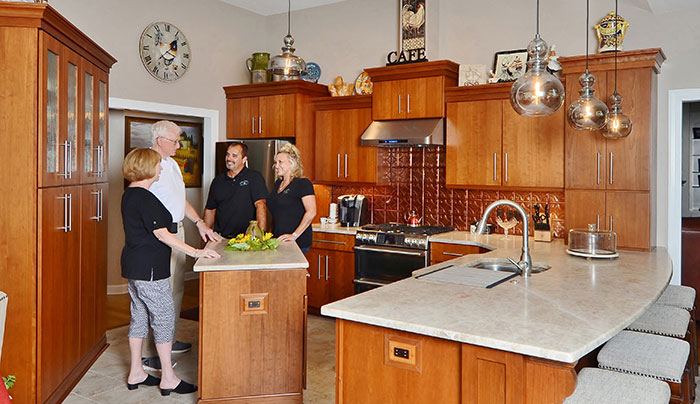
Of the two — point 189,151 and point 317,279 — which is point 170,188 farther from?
point 189,151

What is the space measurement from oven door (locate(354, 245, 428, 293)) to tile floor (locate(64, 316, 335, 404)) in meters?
0.55

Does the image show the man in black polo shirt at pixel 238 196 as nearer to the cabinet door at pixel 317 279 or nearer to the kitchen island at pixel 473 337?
the cabinet door at pixel 317 279

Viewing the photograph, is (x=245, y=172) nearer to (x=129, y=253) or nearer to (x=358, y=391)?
(x=129, y=253)

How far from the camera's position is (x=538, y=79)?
2518 mm

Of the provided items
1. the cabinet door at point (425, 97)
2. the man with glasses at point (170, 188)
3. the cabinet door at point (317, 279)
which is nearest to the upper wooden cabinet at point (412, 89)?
the cabinet door at point (425, 97)

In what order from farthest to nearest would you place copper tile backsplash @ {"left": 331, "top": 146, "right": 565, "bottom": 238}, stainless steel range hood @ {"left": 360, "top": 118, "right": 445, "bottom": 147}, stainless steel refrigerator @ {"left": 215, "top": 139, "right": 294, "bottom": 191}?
stainless steel refrigerator @ {"left": 215, "top": 139, "right": 294, "bottom": 191}, copper tile backsplash @ {"left": 331, "top": 146, "right": 565, "bottom": 238}, stainless steel range hood @ {"left": 360, "top": 118, "right": 445, "bottom": 147}

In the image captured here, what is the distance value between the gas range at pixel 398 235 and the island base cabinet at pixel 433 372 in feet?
8.71

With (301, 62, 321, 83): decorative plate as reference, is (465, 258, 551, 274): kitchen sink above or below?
below

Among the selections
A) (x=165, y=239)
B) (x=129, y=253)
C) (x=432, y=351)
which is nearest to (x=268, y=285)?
(x=165, y=239)

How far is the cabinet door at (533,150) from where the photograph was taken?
14.6ft

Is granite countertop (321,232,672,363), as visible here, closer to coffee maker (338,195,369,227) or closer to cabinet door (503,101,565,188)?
cabinet door (503,101,565,188)

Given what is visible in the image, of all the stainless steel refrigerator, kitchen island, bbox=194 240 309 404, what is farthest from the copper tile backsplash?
kitchen island, bbox=194 240 309 404

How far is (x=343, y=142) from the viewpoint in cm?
556

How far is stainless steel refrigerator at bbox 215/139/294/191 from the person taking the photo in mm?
5508
